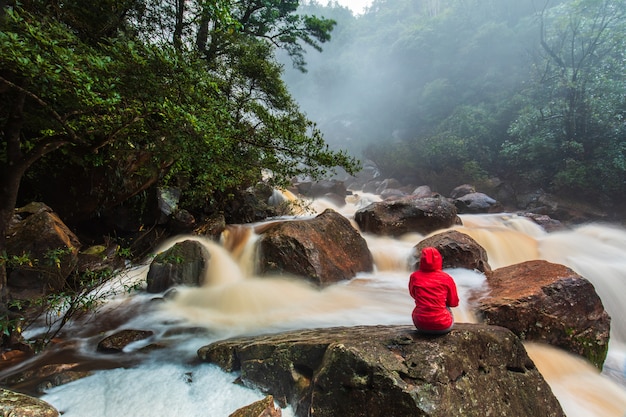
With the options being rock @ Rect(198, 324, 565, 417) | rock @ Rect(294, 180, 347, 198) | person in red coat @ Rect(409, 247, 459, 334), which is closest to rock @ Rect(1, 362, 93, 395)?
rock @ Rect(198, 324, 565, 417)

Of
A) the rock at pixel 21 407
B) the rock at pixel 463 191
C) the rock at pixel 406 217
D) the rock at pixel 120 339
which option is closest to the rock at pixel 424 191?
the rock at pixel 463 191

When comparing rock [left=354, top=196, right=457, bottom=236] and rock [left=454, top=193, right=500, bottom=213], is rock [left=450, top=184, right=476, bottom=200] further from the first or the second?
rock [left=354, top=196, right=457, bottom=236]

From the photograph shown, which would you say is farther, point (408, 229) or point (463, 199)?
point (463, 199)

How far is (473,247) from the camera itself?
7.45m

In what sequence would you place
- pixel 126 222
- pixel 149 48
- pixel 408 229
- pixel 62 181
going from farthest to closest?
1. pixel 408 229
2. pixel 126 222
3. pixel 62 181
4. pixel 149 48

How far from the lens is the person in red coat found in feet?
9.87

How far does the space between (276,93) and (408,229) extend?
252 inches

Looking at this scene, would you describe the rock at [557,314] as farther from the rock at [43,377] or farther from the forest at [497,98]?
the forest at [497,98]

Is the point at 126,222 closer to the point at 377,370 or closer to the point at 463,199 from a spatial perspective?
the point at 377,370

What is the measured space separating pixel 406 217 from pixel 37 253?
31.8ft

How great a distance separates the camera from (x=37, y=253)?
5.08 meters

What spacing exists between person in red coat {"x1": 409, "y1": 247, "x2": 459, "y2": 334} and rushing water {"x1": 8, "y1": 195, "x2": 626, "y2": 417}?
1725 millimetres

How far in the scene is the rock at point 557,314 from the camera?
482 centimetres

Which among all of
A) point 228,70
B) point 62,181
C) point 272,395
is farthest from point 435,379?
point 228,70
